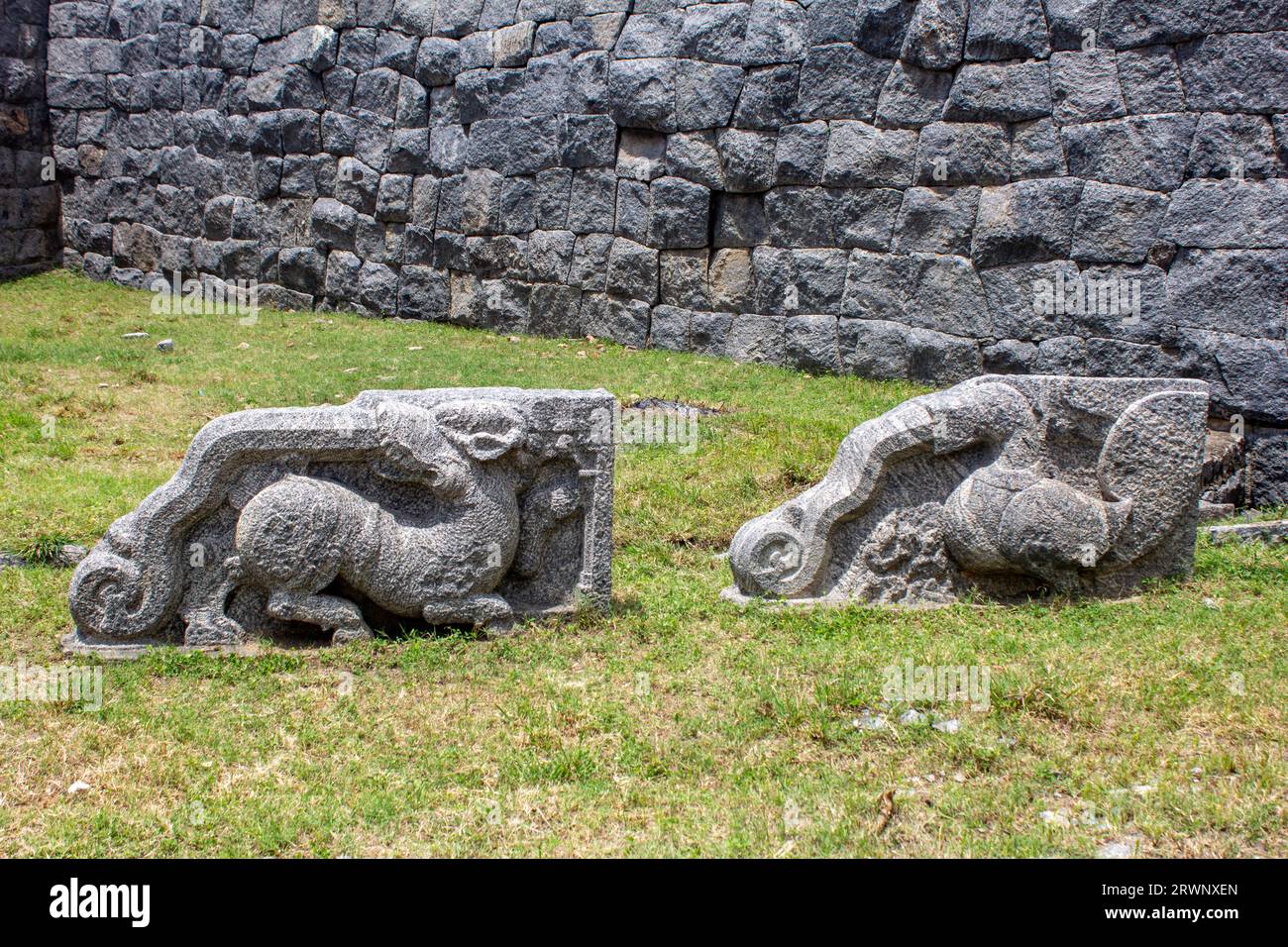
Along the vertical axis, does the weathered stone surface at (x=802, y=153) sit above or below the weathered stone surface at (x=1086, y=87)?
below

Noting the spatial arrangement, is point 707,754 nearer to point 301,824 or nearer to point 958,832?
point 958,832

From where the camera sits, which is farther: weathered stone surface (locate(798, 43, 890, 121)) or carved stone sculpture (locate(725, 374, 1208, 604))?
weathered stone surface (locate(798, 43, 890, 121))

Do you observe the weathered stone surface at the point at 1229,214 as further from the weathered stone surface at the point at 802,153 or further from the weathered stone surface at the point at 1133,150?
the weathered stone surface at the point at 802,153

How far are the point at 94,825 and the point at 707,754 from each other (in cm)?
191

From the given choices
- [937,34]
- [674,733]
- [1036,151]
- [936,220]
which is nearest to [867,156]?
[936,220]

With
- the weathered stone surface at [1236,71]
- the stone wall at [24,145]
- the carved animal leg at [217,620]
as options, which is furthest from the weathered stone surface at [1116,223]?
the stone wall at [24,145]

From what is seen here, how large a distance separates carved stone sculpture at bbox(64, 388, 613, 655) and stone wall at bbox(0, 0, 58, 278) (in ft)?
34.7

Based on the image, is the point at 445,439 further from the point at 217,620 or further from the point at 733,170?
the point at 733,170

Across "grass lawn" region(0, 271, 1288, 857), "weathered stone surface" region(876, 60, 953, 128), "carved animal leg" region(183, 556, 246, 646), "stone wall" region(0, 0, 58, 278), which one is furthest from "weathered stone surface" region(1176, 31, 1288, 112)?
"stone wall" region(0, 0, 58, 278)

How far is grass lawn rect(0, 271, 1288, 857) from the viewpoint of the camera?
12.0ft

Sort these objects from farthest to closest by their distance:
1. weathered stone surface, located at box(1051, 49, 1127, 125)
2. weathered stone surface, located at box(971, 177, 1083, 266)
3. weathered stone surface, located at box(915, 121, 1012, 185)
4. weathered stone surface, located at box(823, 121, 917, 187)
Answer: weathered stone surface, located at box(823, 121, 917, 187), weathered stone surface, located at box(915, 121, 1012, 185), weathered stone surface, located at box(971, 177, 1083, 266), weathered stone surface, located at box(1051, 49, 1127, 125)

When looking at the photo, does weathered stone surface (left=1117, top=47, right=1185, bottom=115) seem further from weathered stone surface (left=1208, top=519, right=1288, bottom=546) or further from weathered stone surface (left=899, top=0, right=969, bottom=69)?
weathered stone surface (left=1208, top=519, right=1288, bottom=546)

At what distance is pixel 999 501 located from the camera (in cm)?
558

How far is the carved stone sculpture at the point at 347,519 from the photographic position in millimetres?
4875
